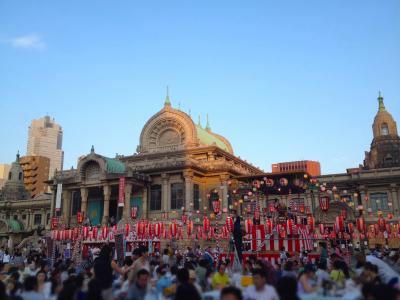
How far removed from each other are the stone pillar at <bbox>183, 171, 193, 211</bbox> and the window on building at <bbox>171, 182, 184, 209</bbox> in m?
1.17

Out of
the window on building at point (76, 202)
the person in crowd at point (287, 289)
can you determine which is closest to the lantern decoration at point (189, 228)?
the window on building at point (76, 202)

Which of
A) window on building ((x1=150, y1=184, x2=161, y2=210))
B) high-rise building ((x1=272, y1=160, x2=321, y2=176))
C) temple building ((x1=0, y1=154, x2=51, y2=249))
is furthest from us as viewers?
high-rise building ((x1=272, y1=160, x2=321, y2=176))

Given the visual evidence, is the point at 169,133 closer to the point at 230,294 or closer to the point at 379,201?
the point at 379,201

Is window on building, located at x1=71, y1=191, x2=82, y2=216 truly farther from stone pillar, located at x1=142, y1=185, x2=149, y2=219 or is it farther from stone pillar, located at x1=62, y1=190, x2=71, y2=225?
stone pillar, located at x1=142, y1=185, x2=149, y2=219

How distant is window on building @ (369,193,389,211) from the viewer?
4247cm

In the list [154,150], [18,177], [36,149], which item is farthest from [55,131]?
[154,150]

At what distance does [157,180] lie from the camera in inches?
1747

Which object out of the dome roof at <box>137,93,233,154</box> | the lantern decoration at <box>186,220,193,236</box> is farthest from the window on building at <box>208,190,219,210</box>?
the lantern decoration at <box>186,220,193,236</box>

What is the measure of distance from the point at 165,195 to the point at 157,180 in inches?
96.1

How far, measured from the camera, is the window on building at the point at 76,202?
46456mm

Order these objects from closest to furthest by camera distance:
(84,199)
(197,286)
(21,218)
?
(197,286), (84,199), (21,218)

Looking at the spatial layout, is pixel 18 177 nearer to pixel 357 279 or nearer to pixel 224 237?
pixel 224 237

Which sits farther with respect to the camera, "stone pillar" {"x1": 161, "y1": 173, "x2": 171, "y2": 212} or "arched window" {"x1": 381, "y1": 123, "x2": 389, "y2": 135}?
"arched window" {"x1": 381, "y1": 123, "x2": 389, "y2": 135}

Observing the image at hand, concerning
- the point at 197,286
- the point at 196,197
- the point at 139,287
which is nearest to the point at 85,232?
the point at 196,197
